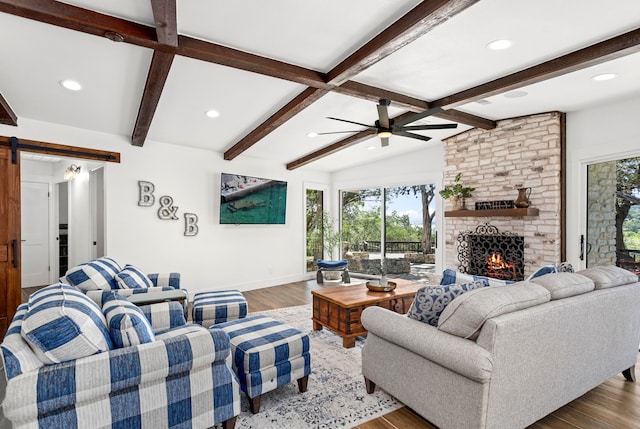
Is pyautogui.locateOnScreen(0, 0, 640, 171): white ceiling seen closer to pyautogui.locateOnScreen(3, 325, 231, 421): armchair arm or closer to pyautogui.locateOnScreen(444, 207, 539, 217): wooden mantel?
pyautogui.locateOnScreen(444, 207, 539, 217): wooden mantel

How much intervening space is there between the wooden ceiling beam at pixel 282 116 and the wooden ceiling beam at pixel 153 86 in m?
1.26

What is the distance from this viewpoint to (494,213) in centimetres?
458

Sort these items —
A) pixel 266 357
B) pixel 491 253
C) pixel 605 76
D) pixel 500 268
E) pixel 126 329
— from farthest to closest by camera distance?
pixel 491 253, pixel 500 268, pixel 605 76, pixel 266 357, pixel 126 329

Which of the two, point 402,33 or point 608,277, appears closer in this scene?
point 402,33

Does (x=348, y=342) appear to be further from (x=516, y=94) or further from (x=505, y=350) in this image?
(x=516, y=94)

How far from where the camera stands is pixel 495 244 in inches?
188

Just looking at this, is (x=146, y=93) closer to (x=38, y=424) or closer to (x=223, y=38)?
(x=223, y=38)

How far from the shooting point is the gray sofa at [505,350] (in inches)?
66.0

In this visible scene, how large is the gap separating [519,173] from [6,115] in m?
6.20

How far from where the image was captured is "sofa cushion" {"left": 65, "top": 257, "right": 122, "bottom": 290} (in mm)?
2881

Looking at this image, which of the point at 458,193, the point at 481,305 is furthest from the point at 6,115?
the point at 458,193

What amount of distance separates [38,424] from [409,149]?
5.77 meters

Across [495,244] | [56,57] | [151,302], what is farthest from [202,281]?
[495,244]

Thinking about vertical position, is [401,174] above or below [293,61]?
below
